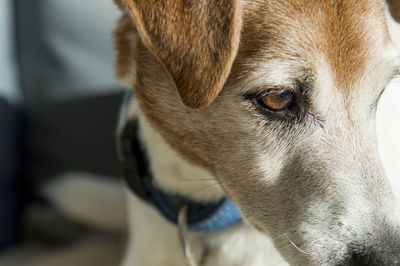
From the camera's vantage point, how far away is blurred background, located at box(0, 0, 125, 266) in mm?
2184

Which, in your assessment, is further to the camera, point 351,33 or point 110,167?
point 110,167

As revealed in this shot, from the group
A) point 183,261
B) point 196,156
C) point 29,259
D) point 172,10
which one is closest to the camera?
point 172,10

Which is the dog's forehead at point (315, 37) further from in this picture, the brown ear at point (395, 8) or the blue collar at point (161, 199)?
the blue collar at point (161, 199)

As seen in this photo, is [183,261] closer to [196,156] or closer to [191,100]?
[196,156]

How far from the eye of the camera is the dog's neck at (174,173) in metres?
1.50

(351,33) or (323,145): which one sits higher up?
(351,33)

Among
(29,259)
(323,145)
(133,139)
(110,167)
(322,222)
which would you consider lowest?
(29,259)

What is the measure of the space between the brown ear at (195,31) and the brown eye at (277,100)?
113 mm

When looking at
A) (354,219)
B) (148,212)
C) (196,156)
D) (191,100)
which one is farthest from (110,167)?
(354,219)

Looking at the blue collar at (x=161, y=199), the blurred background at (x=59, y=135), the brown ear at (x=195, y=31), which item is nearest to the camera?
the brown ear at (x=195, y=31)

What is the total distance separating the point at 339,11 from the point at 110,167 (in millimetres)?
1380

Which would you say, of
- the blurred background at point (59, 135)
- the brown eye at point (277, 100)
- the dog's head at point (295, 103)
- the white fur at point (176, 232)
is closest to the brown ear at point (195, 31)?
the dog's head at point (295, 103)

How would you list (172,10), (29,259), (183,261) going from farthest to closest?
(29,259), (183,261), (172,10)

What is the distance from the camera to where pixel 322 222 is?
1207 millimetres
